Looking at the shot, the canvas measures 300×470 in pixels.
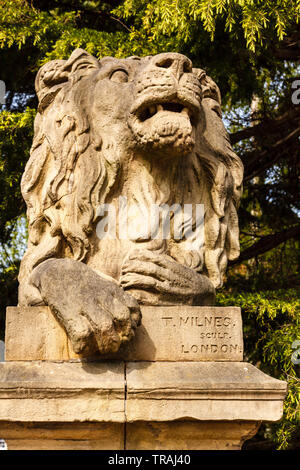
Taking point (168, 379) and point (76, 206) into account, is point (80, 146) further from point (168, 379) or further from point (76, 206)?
point (168, 379)

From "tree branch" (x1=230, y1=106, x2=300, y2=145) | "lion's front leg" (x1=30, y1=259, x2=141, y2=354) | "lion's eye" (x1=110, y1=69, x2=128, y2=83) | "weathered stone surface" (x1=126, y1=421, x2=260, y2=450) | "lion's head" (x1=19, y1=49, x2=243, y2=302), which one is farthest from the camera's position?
"tree branch" (x1=230, y1=106, x2=300, y2=145)

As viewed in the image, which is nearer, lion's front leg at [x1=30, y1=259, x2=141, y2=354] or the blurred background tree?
lion's front leg at [x1=30, y1=259, x2=141, y2=354]

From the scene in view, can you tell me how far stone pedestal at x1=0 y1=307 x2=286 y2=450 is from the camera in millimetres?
3074

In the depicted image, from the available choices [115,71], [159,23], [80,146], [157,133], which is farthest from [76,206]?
[159,23]

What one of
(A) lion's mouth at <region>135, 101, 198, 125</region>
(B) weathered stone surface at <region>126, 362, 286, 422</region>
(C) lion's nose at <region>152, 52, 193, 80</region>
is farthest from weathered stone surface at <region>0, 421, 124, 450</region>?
(C) lion's nose at <region>152, 52, 193, 80</region>

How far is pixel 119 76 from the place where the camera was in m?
3.86

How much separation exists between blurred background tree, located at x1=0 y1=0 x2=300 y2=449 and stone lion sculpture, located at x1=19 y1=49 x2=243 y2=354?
1.84 metres

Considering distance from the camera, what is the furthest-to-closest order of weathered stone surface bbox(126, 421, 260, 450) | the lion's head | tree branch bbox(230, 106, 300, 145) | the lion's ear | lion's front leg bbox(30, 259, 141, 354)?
tree branch bbox(230, 106, 300, 145), the lion's ear, the lion's head, weathered stone surface bbox(126, 421, 260, 450), lion's front leg bbox(30, 259, 141, 354)

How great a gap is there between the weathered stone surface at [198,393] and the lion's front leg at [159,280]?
34 centimetres

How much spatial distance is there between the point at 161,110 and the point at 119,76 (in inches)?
17.4

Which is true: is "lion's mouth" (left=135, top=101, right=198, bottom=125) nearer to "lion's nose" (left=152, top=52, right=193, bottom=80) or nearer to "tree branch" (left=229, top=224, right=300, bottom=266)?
"lion's nose" (left=152, top=52, right=193, bottom=80)

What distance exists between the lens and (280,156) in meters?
7.68

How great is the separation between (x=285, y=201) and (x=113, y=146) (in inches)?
191
